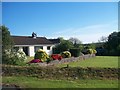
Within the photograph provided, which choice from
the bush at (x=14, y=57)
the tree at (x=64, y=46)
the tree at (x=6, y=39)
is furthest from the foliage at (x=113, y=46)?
the bush at (x=14, y=57)

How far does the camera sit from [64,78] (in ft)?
47.2

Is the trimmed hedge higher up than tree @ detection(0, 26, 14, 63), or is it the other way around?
tree @ detection(0, 26, 14, 63)

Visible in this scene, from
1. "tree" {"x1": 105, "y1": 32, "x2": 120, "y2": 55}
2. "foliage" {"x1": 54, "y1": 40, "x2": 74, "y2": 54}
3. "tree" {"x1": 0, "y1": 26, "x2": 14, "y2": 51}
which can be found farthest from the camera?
"foliage" {"x1": 54, "y1": 40, "x2": 74, "y2": 54}

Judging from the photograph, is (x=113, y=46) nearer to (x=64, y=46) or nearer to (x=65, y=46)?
(x=65, y=46)

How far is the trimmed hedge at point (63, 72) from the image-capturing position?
A: 1502 cm

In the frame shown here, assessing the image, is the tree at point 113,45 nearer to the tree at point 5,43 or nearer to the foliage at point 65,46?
the foliage at point 65,46

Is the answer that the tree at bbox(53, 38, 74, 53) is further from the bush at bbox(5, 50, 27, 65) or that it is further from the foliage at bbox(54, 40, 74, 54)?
the bush at bbox(5, 50, 27, 65)

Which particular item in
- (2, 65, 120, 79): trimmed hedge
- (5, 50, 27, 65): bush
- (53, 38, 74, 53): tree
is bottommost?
(2, 65, 120, 79): trimmed hedge

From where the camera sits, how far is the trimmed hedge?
15025 millimetres

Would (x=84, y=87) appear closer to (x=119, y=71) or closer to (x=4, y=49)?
(x=119, y=71)

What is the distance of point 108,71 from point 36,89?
6495 mm

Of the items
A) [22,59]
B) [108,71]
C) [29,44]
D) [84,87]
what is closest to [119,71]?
[108,71]

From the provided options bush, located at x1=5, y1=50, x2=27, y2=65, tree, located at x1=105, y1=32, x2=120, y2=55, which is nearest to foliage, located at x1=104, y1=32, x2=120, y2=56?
tree, located at x1=105, y1=32, x2=120, y2=55

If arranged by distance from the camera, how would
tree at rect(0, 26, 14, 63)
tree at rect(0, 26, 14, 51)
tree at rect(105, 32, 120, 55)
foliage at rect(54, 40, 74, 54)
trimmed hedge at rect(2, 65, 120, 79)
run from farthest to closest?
foliage at rect(54, 40, 74, 54), tree at rect(105, 32, 120, 55), tree at rect(0, 26, 14, 51), tree at rect(0, 26, 14, 63), trimmed hedge at rect(2, 65, 120, 79)
